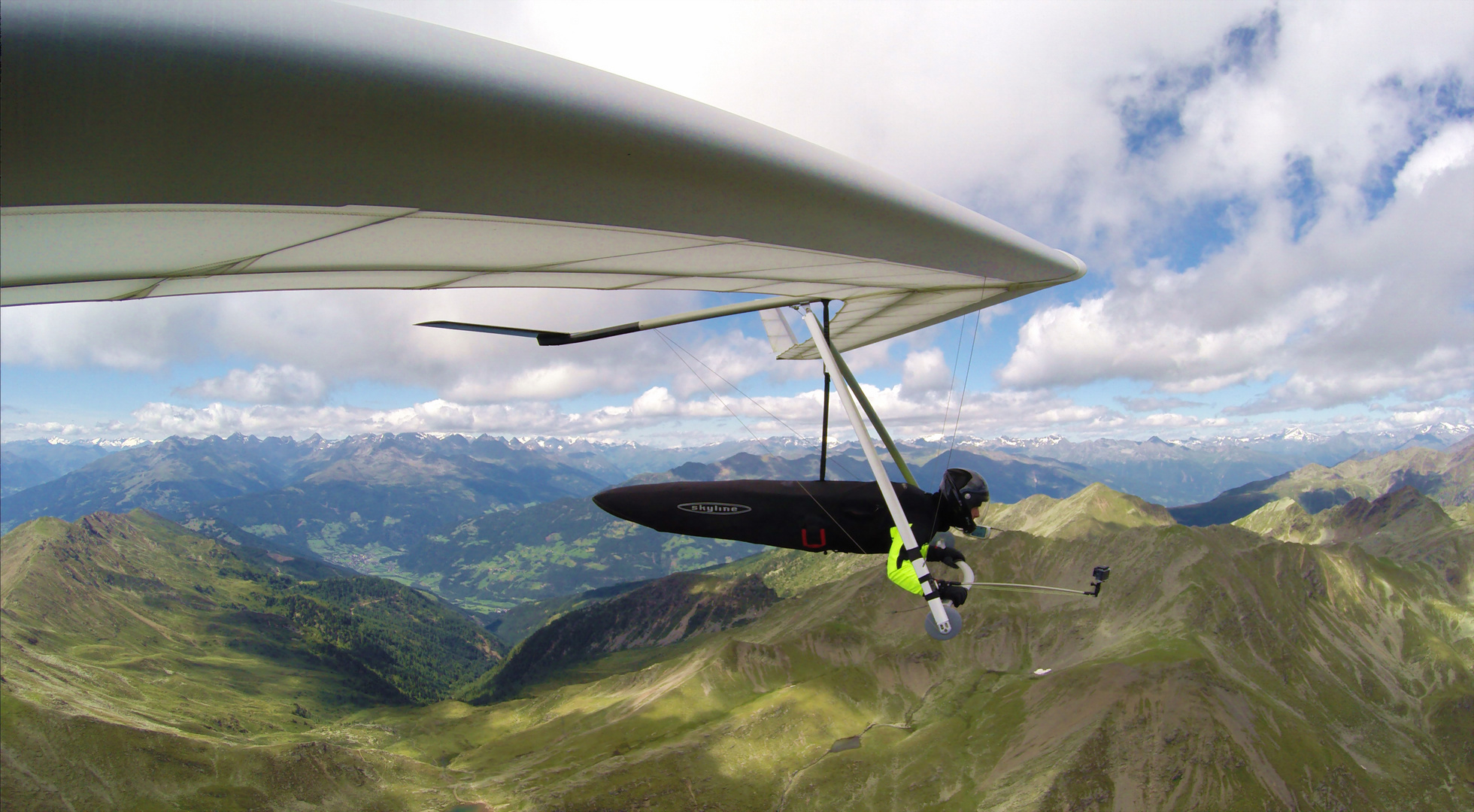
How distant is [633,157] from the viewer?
2.36m

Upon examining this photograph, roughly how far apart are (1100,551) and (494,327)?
17075 cm

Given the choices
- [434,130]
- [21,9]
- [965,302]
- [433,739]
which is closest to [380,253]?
[434,130]

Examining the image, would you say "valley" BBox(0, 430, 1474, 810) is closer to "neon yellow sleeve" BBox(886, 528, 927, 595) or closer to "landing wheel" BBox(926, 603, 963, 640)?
"landing wheel" BBox(926, 603, 963, 640)

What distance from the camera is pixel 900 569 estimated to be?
5777 mm

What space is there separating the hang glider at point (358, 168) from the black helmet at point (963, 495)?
3173 mm

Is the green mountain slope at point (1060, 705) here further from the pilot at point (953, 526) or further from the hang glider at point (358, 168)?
the hang glider at point (358, 168)

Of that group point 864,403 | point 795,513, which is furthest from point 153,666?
point 864,403

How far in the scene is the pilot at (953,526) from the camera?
5.54 meters

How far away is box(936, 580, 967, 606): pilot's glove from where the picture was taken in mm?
5355

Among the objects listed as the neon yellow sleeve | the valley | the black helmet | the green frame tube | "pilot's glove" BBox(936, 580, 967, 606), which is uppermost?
the green frame tube

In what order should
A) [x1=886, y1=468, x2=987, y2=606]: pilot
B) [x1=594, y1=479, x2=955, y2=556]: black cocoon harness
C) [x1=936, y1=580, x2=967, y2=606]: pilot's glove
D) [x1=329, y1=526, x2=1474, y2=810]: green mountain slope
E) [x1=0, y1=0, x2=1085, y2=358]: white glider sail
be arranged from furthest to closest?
[x1=329, y1=526, x2=1474, y2=810]: green mountain slope < [x1=594, y1=479, x2=955, y2=556]: black cocoon harness < [x1=886, y1=468, x2=987, y2=606]: pilot < [x1=936, y1=580, x2=967, y2=606]: pilot's glove < [x1=0, y1=0, x2=1085, y2=358]: white glider sail

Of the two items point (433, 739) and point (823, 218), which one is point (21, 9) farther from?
point (433, 739)

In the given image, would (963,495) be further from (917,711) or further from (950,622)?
(917,711)

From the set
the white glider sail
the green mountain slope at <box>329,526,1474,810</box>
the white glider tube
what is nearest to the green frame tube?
the white glider tube
